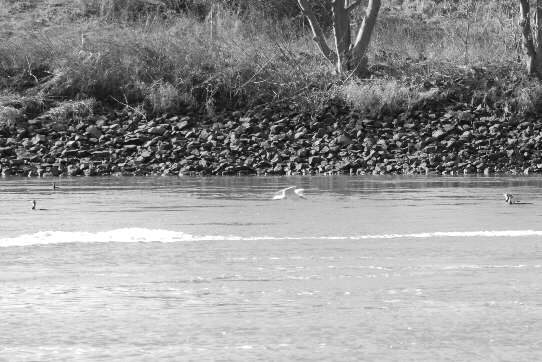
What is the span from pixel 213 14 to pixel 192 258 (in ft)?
98.8

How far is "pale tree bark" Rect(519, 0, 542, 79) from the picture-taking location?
36625mm

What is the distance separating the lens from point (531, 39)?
1443 inches

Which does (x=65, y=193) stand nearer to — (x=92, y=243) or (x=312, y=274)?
(x=92, y=243)

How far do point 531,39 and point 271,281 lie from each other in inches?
1047

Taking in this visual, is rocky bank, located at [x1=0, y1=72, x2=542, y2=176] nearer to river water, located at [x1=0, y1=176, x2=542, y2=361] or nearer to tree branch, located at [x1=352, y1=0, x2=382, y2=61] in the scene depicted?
tree branch, located at [x1=352, y1=0, x2=382, y2=61]

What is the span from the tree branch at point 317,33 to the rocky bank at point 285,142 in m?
2.65

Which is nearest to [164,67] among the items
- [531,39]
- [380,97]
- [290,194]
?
[380,97]

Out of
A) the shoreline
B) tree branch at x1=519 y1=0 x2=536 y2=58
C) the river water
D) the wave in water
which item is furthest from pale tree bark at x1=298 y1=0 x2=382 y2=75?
the wave in water

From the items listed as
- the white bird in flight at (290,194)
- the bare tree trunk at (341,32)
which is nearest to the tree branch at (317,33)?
the bare tree trunk at (341,32)

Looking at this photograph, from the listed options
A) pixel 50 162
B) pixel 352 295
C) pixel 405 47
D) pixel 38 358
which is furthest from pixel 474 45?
pixel 38 358

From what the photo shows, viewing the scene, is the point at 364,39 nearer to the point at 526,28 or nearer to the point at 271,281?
the point at 526,28

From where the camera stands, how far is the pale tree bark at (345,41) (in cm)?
3731

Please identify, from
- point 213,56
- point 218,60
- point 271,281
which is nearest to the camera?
point 271,281

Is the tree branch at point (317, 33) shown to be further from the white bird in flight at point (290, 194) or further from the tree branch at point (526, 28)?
the white bird in flight at point (290, 194)
